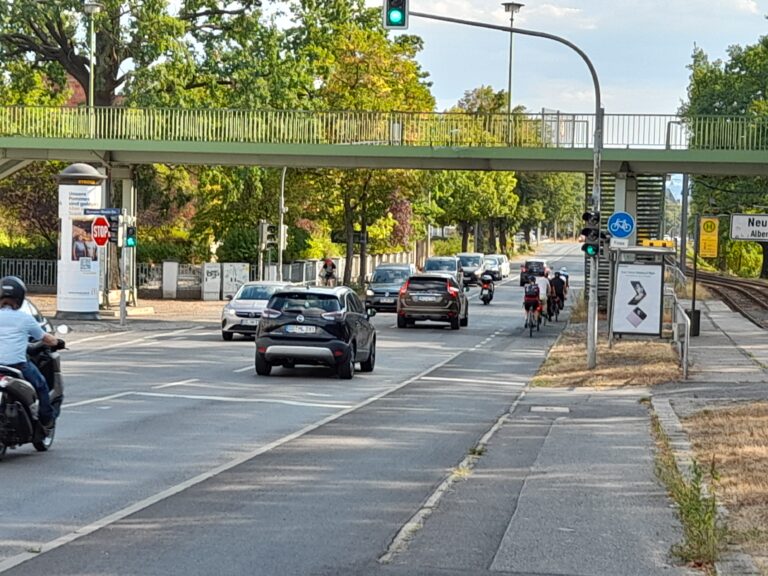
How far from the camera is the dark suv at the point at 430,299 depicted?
130 feet

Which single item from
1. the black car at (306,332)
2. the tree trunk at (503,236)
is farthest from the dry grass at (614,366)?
the tree trunk at (503,236)

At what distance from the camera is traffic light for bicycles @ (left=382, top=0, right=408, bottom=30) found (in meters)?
23.0

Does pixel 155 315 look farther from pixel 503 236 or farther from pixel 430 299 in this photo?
pixel 503 236

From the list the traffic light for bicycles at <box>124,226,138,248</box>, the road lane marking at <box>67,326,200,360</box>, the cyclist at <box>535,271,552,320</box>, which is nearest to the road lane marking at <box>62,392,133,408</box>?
the road lane marking at <box>67,326,200,360</box>

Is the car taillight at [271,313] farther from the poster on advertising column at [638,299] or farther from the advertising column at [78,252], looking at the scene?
the advertising column at [78,252]

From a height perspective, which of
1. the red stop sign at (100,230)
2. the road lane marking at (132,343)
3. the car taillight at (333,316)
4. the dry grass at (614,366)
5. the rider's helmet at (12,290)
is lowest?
the road lane marking at (132,343)

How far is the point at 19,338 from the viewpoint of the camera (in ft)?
40.5

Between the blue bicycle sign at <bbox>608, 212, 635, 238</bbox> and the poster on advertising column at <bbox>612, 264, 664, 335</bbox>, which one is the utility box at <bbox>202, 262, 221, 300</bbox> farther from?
the poster on advertising column at <bbox>612, 264, 664, 335</bbox>

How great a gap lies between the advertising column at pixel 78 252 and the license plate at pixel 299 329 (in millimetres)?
17956

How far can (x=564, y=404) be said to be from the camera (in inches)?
793

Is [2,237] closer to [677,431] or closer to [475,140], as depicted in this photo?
[475,140]

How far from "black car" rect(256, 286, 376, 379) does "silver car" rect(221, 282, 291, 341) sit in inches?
354

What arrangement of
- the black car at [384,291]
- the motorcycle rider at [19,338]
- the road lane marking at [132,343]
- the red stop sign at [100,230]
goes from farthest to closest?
the black car at [384,291]
the red stop sign at [100,230]
the road lane marking at [132,343]
the motorcycle rider at [19,338]

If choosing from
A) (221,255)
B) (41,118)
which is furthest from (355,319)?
(221,255)
